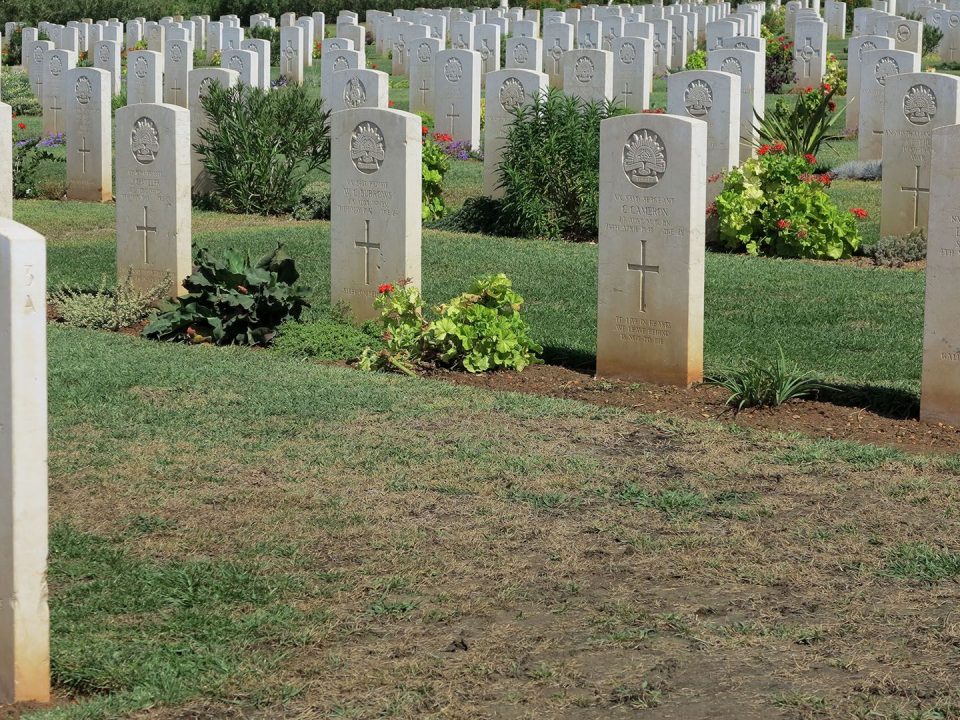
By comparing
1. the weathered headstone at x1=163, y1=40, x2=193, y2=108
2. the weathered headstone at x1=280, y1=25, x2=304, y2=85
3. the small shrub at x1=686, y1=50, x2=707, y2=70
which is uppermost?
the weathered headstone at x1=280, y1=25, x2=304, y2=85

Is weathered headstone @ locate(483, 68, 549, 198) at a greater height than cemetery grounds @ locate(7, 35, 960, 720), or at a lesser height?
greater

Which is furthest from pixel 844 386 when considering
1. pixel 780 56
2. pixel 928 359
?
pixel 780 56

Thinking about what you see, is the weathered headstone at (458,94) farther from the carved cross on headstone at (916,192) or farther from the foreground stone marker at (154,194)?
the foreground stone marker at (154,194)

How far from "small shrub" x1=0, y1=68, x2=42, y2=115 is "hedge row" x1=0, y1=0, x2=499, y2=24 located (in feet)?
53.1

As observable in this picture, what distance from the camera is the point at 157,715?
4.22 m

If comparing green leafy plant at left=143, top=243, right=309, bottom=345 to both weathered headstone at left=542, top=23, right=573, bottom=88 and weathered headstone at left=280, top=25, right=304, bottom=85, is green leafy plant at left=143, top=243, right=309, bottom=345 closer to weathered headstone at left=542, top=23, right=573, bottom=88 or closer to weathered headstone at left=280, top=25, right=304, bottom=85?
weathered headstone at left=542, top=23, right=573, bottom=88

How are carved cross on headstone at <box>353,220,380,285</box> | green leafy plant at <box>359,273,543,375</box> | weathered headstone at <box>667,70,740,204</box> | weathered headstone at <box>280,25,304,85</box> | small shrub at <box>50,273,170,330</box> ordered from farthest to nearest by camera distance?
weathered headstone at <box>280,25,304,85</box>, weathered headstone at <box>667,70,740,204</box>, small shrub at <box>50,273,170,330</box>, carved cross on headstone at <box>353,220,380,285</box>, green leafy plant at <box>359,273,543,375</box>

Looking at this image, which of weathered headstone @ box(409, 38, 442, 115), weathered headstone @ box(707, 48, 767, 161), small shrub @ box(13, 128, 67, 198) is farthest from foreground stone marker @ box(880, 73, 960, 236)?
weathered headstone @ box(409, 38, 442, 115)

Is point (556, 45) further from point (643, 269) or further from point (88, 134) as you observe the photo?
point (643, 269)

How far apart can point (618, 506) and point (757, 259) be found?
21.9 ft

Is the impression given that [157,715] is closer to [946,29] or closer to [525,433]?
[525,433]

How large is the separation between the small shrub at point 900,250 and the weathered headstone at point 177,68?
13.8m

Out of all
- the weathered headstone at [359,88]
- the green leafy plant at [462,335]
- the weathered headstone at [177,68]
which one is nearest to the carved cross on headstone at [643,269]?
→ the green leafy plant at [462,335]

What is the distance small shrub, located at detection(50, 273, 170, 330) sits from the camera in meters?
10.1
